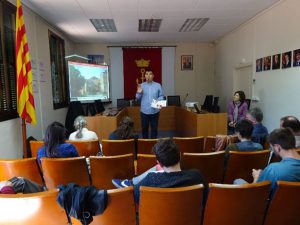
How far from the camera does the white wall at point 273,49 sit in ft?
13.2

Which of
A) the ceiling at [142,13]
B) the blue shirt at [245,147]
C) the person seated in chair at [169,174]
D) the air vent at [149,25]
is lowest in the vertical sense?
the blue shirt at [245,147]

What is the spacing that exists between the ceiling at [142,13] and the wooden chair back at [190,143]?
2599 millimetres

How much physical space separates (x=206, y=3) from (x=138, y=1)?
1.20m

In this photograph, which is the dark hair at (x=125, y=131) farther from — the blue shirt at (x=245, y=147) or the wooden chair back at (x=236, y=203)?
the wooden chair back at (x=236, y=203)

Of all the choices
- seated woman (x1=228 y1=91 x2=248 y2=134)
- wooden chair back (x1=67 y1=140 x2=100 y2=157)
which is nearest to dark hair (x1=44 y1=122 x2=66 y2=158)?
wooden chair back (x1=67 y1=140 x2=100 y2=157)

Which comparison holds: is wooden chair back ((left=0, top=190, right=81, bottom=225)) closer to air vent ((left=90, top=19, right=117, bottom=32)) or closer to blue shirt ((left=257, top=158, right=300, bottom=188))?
blue shirt ((left=257, top=158, right=300, bottom=188))

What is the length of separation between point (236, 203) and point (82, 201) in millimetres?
878

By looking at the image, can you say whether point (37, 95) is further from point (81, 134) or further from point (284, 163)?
point (284, 163)

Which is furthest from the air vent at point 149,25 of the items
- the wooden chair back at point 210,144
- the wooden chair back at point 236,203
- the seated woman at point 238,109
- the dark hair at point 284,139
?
the wooden chair back at point 236,203

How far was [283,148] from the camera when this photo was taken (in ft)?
5.56

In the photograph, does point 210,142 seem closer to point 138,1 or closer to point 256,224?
point 256,224

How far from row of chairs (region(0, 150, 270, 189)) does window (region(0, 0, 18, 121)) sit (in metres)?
1.64

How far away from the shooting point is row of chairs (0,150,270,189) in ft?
6.73

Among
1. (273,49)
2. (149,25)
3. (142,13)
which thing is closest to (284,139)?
(273,49)
